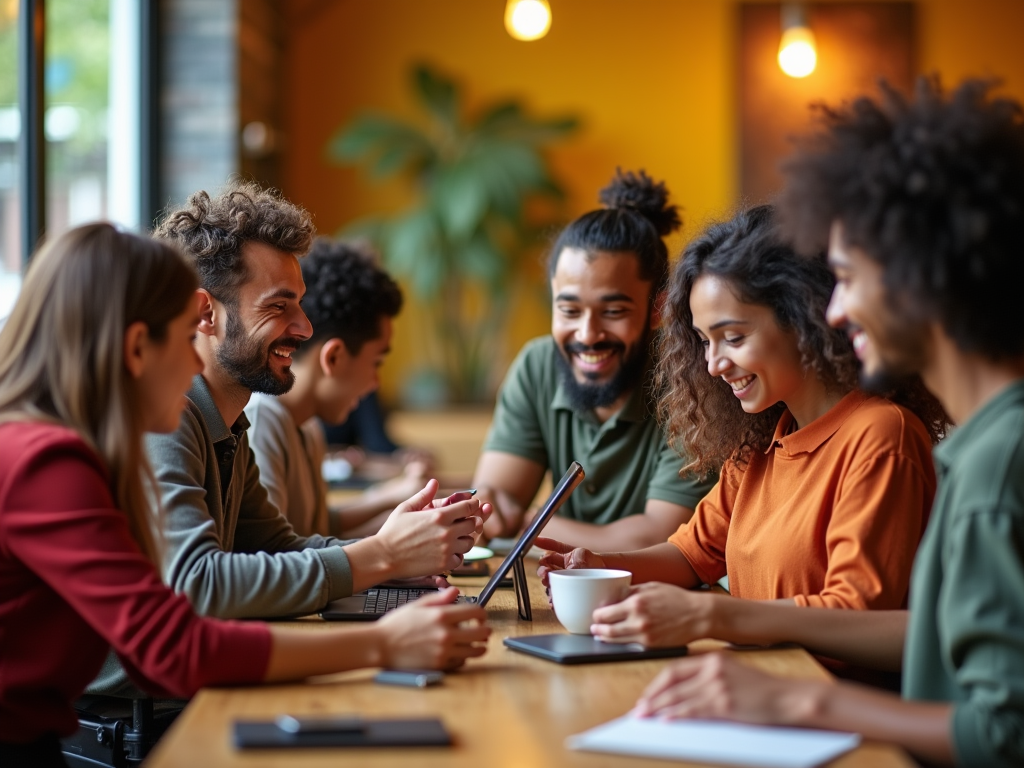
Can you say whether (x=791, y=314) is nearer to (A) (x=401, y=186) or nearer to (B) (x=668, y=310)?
(B) (x=668, y=310)

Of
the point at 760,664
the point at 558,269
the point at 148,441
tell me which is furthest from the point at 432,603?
the point at 558,269

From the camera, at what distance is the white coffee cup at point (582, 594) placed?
155cm

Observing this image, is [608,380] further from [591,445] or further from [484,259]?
[484,259]

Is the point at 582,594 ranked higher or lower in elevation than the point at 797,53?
lower

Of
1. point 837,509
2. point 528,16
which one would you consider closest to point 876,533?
point 837,509

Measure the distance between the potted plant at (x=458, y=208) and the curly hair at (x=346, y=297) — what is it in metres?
2.69

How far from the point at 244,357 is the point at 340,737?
995 mm

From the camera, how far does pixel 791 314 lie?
1.83 meters

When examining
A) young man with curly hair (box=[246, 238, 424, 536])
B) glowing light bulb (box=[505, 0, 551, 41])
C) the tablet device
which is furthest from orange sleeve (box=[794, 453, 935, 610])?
glowing light bulb (box=[505, 0, 551, 41])

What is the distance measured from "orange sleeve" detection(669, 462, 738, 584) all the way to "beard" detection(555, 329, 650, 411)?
1.95 ft

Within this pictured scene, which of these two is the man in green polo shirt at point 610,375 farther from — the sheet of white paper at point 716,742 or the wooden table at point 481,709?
the sheet of white paper at point 716,742

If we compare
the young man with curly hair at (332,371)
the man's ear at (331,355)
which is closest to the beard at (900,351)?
the young man with curly hair at (332,371)

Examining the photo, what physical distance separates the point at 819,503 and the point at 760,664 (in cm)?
33

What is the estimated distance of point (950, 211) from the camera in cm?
123
